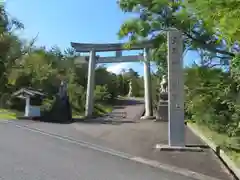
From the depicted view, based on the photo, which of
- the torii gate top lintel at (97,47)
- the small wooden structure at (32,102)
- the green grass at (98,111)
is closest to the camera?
the small wooden structure at (32,102)

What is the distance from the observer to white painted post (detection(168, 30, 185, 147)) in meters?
9.51

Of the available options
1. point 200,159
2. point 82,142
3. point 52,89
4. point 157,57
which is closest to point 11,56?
point 52,89

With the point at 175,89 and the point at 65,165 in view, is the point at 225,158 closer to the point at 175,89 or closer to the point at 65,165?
the point at 175,89

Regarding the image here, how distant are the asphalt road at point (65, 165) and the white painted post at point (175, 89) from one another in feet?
7.62

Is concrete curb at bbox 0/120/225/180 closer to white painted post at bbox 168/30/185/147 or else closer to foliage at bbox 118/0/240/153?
white painted post at bbox 168/30/185/147

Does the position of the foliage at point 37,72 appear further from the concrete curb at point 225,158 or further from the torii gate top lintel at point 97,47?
the concrete curb at point 225,158

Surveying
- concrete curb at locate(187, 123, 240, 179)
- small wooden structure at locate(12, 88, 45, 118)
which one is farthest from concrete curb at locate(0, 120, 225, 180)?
small wooden structure at locate(12, 88, 45, 118)

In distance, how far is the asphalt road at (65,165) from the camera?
5953 mm

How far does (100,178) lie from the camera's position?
19.2 ft

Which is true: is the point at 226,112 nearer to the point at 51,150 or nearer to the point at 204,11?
the point at 51,150

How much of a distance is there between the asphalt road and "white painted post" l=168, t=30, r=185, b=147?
7.62 feet

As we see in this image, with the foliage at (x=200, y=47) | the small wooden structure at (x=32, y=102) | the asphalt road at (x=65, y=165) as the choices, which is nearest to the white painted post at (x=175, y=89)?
the foliage at (x=200, y=47)

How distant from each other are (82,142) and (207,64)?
480 cm

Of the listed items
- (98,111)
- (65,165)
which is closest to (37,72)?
(98,111)
